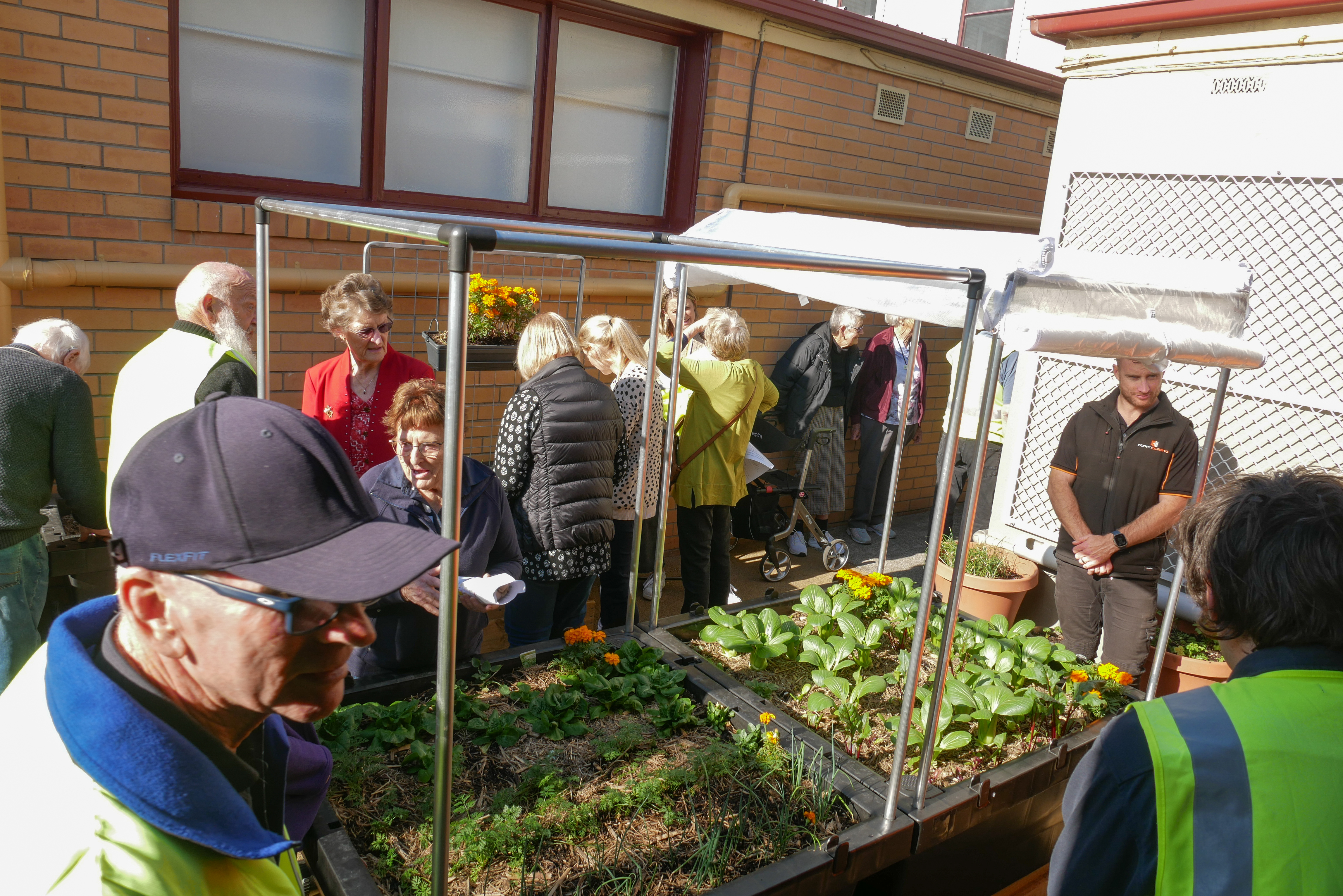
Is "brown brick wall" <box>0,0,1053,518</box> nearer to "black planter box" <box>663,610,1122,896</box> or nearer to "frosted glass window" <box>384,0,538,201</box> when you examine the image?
"frosted glass window" <box>384,0,538,201</box>

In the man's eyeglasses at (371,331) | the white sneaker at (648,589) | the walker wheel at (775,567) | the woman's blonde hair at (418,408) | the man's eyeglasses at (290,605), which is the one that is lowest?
the walker wheel at (775,567)

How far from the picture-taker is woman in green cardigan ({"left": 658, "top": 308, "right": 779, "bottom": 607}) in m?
→ 5.11

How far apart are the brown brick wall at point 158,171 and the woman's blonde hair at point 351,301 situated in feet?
3.08

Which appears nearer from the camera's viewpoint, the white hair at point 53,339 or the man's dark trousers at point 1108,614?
the white hair at point 53,339

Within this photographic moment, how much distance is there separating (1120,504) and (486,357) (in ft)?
10.1

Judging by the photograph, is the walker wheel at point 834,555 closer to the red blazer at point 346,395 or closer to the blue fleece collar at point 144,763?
the red blazer at point 346,395

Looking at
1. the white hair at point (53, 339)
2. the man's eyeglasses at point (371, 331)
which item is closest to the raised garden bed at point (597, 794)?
the man's eyeglasses at point (371, 331)

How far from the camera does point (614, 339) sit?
4582mm

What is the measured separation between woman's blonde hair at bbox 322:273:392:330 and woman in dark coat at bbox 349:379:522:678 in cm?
84

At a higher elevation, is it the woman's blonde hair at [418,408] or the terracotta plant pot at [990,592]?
the woman's blonde hair at [418,408]

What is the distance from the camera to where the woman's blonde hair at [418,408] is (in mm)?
3033

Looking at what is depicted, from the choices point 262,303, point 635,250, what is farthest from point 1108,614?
point 262,303

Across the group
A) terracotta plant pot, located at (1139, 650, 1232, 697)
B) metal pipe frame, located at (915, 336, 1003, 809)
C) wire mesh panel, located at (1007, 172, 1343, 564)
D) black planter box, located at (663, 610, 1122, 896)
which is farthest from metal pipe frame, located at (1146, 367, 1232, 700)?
metal pipe frame, located at (915, 336, 1003, 809)

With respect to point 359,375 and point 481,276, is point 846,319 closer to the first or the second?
point 481,276
